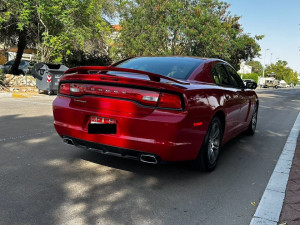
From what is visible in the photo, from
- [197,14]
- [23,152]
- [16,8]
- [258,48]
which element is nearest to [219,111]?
[23,152]

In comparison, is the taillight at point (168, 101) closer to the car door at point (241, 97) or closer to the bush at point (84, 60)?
the car door at point (241, 97)

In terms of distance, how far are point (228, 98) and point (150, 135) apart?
5.48ft

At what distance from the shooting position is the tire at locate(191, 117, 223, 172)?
367cm

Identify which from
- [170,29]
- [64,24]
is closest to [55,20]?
[64,24]

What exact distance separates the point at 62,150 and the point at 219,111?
2.45 meters

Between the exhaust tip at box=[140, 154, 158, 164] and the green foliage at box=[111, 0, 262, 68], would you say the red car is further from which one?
the green foliage at box=[111, 0, 262, 68]

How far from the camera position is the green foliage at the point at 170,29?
21812mm

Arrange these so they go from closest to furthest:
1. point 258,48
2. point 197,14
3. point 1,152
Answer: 1. point 1,152
2. point 197,14
3. point 258,48

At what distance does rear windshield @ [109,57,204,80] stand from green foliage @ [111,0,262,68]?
17.7 m

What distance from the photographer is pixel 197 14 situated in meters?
22.0

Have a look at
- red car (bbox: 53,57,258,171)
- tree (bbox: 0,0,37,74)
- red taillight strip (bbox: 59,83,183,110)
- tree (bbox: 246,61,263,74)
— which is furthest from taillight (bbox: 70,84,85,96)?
tree (bbox: 246,61,263,74)

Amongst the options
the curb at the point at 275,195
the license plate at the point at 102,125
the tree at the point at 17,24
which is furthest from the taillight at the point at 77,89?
the tree at the point at 17,24

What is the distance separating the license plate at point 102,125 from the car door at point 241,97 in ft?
8.03

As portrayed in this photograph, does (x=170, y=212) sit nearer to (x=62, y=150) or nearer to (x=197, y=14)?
(x=62, y=150)
